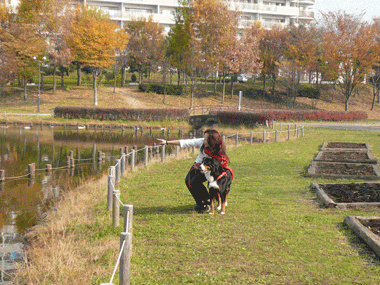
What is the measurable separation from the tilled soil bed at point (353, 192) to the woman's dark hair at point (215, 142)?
2.99 m

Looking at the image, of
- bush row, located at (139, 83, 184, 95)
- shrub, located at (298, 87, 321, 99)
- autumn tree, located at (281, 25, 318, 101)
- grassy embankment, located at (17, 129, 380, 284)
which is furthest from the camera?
shrub, located at (298, 87, 321, 99)

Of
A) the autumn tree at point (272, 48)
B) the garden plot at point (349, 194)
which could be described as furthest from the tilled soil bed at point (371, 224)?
the autumn tree at point (272, 48)

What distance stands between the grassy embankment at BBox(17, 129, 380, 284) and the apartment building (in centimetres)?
5849

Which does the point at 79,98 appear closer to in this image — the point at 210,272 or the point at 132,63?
the point at 132,63

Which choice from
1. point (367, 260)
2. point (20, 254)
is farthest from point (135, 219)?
point (367, 260)

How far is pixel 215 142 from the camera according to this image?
7449 mm

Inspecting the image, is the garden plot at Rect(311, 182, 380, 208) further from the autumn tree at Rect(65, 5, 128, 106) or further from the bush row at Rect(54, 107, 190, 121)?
the autumn tree at Rect(65, 5, 128, 106)

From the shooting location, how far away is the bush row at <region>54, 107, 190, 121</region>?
37438 millimetres

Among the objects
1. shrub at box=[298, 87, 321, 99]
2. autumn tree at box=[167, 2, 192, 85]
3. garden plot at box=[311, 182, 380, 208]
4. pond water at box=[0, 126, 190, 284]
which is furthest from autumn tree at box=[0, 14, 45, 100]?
garden plot at box=[311, 182, 380, 208]

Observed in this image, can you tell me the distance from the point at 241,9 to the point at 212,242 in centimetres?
6271

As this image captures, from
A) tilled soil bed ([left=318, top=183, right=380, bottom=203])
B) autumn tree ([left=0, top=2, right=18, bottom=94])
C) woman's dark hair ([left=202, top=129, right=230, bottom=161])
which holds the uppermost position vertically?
autumn tree ([left=0, top=2, right=18, bottom=94])

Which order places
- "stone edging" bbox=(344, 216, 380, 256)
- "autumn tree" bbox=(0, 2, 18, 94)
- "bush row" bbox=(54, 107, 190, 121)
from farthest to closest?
"autumn tree" bbox=(0, 2, 18, 94), "bush row" bbox=(54, 107, 190, 121), "stone edging" bbox=(344, 216, 380, 256)

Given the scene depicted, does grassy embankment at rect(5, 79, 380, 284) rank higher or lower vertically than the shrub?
lower

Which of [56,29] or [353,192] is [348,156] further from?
[56,29]
